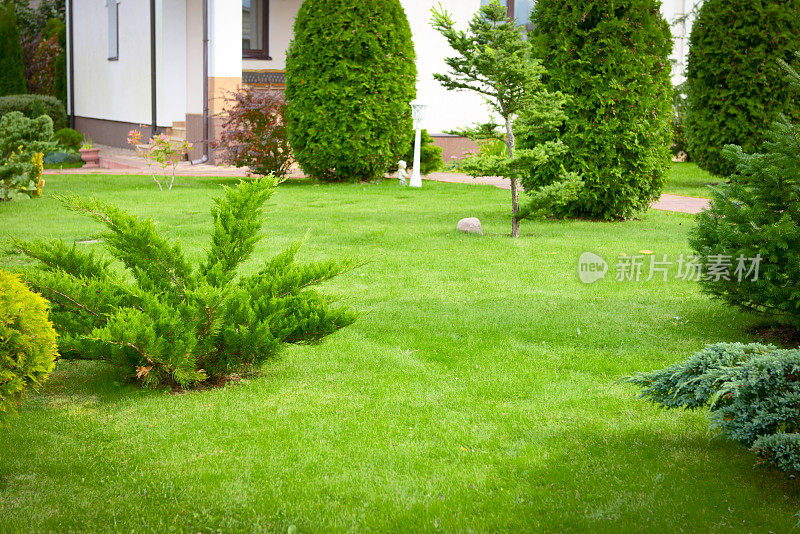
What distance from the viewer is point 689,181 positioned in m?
16.0

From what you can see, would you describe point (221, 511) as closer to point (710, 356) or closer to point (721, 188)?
point (710, 356)

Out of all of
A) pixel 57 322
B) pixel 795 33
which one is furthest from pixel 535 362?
pixel 795 33

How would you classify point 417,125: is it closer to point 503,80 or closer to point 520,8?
point 503,80

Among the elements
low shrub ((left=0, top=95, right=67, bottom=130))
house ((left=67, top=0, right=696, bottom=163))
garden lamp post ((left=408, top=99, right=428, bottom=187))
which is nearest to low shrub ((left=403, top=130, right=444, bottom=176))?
garden lamp post ((left=408, top=99, right=428, bottom=187))

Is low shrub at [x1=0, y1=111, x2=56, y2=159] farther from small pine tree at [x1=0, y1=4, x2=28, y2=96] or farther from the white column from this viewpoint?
small pine tree at [x1=0, y1=4, x2=28, y2=96]

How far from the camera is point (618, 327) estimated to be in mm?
5797

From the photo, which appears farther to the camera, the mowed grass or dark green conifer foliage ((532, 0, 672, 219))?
dark green conifer foliage ((532, 0, 672, 219))

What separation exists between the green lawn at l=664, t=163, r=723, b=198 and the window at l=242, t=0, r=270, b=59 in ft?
41.7

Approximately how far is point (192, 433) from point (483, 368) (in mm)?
1773

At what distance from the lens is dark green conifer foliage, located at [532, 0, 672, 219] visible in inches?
399

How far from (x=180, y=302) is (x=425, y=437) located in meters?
1.63

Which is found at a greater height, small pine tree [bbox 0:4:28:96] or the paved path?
small pine tree [bbox 0:4:28:96]

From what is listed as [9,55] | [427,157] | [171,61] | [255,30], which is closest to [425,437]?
[427,157]

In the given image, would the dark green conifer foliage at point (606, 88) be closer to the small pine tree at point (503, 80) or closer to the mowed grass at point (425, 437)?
the small pine tree at point (503, 80)
